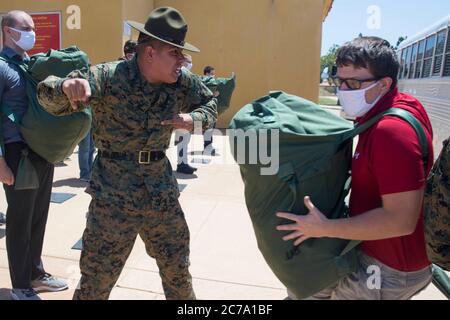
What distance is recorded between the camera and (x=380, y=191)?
55.2 inches

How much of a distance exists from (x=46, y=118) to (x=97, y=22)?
8.77m

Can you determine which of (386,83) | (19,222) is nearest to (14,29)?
(19,222)

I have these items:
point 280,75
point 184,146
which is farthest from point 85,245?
point 280,75

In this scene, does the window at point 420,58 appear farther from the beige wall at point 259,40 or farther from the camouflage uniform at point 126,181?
the camouflage uniform at point 126,181

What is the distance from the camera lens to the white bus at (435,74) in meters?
7.01

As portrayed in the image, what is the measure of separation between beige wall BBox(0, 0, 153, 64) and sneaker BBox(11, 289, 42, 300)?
28.2 ft

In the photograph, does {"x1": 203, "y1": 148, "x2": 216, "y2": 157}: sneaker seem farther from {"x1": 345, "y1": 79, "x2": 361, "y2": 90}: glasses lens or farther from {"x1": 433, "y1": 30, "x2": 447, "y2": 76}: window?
{"x1": 345, "y1": 79, "x2": 361, "y2": 90}: glasses lens

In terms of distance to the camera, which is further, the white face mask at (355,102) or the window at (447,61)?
the window at (447,61)

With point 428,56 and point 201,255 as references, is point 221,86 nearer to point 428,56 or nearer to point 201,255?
point 201,255

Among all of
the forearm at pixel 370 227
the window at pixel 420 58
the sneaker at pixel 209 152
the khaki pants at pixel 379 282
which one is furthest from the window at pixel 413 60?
the forearm at pixel 370 227

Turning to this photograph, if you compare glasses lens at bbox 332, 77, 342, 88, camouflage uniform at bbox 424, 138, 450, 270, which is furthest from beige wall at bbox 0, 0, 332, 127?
camouflage uniform at bbox 424, 138, 450, 270

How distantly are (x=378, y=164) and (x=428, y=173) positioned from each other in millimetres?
237

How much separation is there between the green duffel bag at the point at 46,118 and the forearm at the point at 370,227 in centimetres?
191

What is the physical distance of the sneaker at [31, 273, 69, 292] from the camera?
296 centimetres
